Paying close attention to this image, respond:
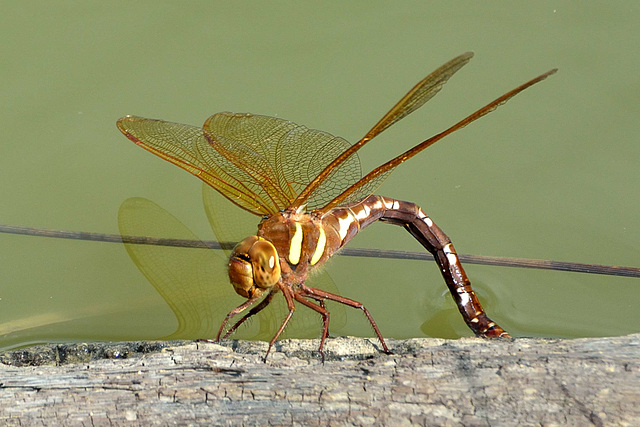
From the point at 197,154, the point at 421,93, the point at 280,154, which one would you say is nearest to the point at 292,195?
the point at 280,154

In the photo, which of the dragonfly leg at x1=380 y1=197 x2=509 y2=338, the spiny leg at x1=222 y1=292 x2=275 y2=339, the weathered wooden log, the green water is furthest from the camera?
the green water

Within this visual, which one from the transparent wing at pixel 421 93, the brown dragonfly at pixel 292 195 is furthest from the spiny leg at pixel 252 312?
the transparent wing at pixel 421 93

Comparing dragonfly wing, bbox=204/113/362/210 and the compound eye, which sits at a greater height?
dragonfly wing, bbox=204/113/362/210

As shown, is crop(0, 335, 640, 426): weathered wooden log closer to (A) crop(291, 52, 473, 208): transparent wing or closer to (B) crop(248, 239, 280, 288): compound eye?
(B) crop(248, 239, 280, 288): compound eye

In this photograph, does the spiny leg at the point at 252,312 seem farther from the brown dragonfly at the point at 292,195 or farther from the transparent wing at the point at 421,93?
the transparent wing at the point at 421,93

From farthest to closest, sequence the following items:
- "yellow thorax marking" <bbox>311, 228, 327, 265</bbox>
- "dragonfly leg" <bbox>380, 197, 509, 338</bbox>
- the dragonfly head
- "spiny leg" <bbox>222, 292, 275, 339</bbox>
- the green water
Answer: the green water, "dragonfly leg" <bbox>380, 197, 509, 338</bbox>, "yellow thorax marking" <bbox>311, 228, 327, 265</bbox>, "spiny leg" <bbox>222, 292, 275, 339</bbox>, the dragonfly head

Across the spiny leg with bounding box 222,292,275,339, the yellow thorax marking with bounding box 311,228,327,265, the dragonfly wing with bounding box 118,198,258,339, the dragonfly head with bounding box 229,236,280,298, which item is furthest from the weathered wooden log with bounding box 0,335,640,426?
the dragonfly wing with bounding box 118,198,258,339
